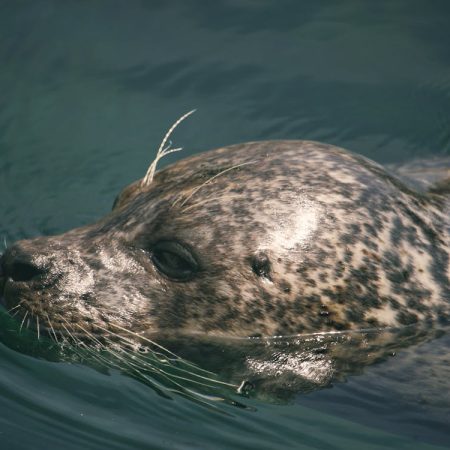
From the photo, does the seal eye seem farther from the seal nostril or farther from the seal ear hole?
the seal nostril

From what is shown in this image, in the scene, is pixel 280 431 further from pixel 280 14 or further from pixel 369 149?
pixel 280 14

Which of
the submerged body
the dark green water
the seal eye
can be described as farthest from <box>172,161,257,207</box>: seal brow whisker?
the dark green water

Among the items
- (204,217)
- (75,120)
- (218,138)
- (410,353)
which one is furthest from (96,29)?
(410,353)

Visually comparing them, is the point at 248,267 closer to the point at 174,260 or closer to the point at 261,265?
the point at 261,265

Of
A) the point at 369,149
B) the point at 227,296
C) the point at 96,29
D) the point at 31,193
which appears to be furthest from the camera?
the point at 96,29

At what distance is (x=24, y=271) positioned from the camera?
5496 mm

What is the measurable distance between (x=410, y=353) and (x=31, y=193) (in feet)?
12.1

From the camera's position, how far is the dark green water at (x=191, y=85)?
8406 mm

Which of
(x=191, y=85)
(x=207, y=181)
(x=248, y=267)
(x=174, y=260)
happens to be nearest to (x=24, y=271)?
(x=174, y=260)

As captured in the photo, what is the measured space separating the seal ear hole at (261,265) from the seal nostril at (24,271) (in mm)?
1153

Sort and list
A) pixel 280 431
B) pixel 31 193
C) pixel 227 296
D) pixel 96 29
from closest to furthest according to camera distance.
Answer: pixel 280 431
pixel 227 296
pixel 31 193
pixel 96 29

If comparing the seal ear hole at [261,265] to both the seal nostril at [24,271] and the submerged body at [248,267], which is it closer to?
the submerged body at [248,267]

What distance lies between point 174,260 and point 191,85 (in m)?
4.16

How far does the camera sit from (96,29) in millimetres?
9547
